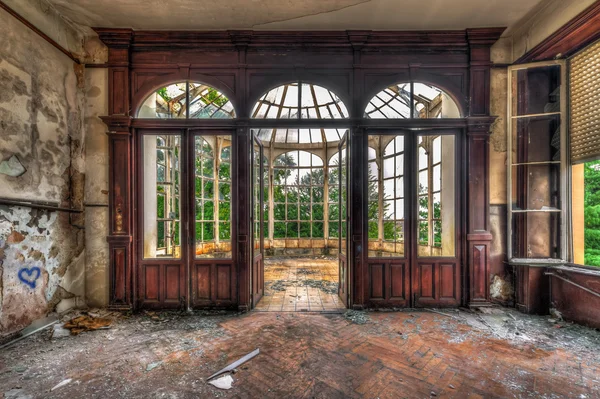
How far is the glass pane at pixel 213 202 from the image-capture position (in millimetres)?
3762

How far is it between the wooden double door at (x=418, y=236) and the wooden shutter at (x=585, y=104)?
1.23m

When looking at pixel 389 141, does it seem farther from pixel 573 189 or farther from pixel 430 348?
pixel 430 348

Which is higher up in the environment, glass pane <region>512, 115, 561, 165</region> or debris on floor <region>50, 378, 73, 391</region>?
glass pane <region>512, 115, 561, 165</region>

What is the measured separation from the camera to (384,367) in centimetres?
238

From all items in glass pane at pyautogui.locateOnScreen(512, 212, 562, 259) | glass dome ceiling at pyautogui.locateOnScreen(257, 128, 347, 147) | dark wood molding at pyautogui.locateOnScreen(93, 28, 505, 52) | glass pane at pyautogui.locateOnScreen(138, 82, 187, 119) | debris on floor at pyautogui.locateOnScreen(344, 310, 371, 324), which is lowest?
debris on floor at pyautogui.locateOnScreen(344, 310, 371, 324)

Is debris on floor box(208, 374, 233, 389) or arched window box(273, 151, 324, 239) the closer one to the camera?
debris on floor box(208, 374, 233, 389)

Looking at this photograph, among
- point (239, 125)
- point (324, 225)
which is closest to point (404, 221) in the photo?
point (239, 125)

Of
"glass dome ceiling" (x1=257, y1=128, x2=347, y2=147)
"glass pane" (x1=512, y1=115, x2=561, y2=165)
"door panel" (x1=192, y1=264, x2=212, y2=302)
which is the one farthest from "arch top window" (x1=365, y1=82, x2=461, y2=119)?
"glass dome ceiling" (x1=257, y1=128, x2=347, y2=147)

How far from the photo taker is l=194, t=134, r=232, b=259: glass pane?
3762 mm

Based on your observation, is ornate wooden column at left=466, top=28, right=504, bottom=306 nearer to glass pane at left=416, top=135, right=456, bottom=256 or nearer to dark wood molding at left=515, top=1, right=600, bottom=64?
glass pane at left=416, top=135, right=456, bottom=256

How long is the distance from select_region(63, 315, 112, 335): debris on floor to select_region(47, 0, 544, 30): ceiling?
380 centimetres

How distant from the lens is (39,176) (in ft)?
10.2

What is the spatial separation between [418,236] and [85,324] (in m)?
4.43

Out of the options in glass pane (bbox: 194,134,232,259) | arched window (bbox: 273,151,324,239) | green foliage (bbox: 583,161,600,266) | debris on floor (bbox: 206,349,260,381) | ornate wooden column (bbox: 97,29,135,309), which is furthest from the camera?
arched window (bbox: 273,151,324,239)
